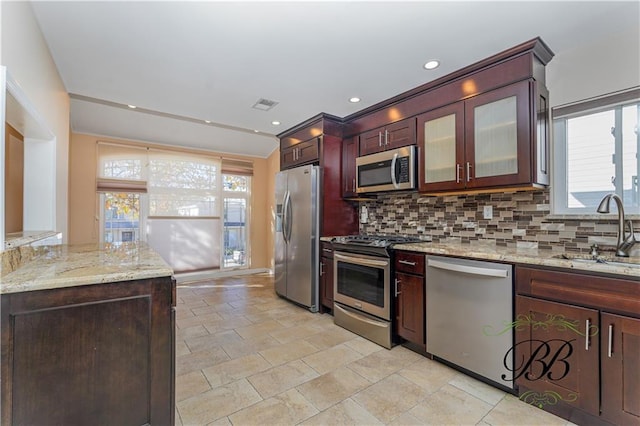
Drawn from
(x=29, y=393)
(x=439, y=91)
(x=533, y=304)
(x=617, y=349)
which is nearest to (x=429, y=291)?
(x=533, y=304)

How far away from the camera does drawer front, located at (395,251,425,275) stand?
2.44 m

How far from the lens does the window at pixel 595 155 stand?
205 cm

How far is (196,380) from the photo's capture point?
211 cm

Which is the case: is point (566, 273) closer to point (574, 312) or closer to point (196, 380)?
point (574, 312)

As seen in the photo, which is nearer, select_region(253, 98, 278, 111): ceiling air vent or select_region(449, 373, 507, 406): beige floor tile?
select_region(449, 373, 507, 406): beige floor tile

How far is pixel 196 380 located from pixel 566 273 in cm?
248

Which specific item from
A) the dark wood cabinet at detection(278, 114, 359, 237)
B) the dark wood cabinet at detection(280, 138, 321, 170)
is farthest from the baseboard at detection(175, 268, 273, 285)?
the dark wood cabinet at detection(278, 114, 359, 237)

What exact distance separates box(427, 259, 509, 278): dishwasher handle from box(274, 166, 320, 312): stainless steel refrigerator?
5.35ft

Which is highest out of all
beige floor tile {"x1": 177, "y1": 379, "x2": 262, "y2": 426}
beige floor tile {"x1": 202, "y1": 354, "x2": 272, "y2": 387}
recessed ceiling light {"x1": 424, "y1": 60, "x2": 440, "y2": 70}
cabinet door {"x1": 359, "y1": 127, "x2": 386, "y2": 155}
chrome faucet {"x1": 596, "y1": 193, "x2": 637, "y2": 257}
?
recessed ceiling light {"x1": 424, "y1": 60, "x2": 440, "y2": 70}

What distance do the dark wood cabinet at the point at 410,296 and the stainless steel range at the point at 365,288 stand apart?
70mm

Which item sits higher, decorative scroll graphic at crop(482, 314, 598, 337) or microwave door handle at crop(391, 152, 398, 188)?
microwave door handle at crop(391, 152, 398, 188)

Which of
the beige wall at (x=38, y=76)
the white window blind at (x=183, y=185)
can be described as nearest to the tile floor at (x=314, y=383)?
the beige wall at (x=38, y=76)

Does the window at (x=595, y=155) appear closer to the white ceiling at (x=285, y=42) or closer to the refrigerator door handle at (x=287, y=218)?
the white ceiling at (x=285, y=42)

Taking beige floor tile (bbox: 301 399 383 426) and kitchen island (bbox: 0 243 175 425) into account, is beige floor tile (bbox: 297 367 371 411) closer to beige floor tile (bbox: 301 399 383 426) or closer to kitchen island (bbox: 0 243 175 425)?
beige floor tile (bbox: 301 399 383 426)
